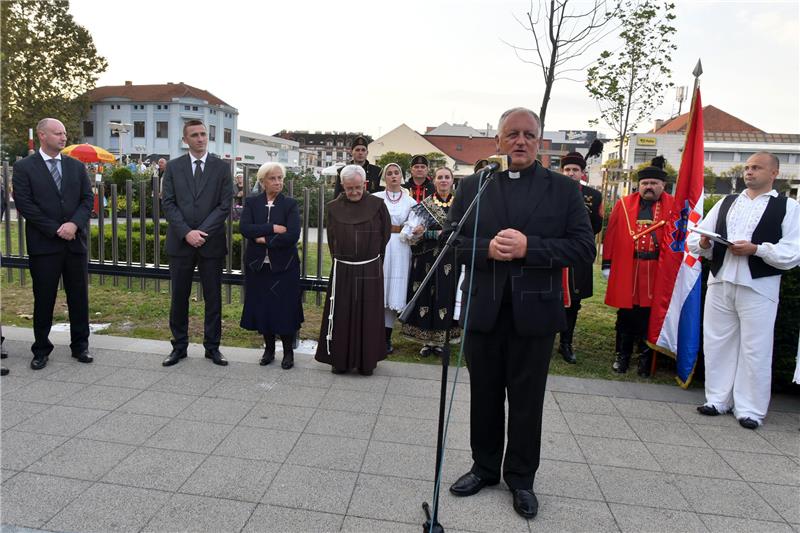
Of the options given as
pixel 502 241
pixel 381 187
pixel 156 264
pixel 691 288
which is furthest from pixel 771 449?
pixel 156 264

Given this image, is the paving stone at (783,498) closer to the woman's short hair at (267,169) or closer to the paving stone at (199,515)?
the paving stone at (199,515)

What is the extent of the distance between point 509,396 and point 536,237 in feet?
3.18

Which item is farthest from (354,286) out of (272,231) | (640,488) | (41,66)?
(41,66)

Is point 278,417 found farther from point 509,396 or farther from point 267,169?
point 267,169

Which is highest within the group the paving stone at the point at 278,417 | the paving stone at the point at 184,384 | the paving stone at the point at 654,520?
the paving stone at the point at 184,384

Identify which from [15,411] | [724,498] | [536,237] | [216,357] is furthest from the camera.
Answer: [216,357]

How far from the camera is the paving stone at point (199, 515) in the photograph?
114 inches

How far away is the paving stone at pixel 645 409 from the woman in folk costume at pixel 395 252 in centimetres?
237

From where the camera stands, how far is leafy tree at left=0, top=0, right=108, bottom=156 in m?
39.5

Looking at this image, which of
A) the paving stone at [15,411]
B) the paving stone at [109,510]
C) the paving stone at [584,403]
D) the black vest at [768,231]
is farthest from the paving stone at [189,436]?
the black vest at [768,231]

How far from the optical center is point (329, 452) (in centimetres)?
379

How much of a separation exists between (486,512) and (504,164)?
74.7 inches

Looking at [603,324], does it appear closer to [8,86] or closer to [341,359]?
[341,359]

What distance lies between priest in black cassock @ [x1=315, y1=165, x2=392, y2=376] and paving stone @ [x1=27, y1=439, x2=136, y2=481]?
2098mm
